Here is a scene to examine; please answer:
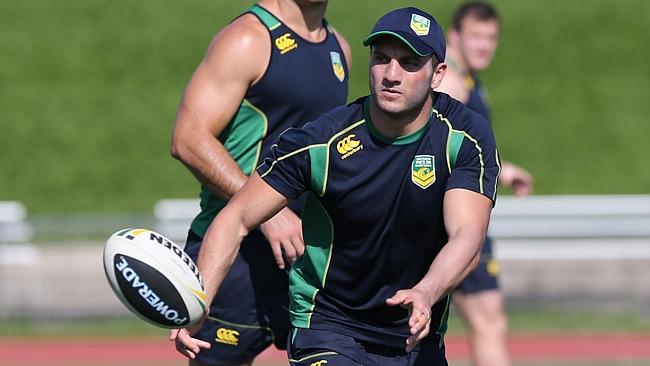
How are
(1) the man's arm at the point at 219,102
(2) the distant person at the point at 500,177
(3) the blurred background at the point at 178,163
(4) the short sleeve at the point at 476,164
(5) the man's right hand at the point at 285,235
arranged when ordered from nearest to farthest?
(4) the short sleeve at the point at 476,164
(5) the man's right hand at the point at 285,235
(1) the man's arm at the point at 219,102
(2) the distant person at the point at 500,177
(3) the blurred background at the point at 178,163

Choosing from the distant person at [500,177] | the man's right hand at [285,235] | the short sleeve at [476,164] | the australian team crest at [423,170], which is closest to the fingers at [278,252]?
the man's right hand at [285,235]

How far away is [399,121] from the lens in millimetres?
4965

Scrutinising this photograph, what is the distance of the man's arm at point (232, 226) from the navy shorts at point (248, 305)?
94 cm

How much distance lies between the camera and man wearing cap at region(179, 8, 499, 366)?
16.1ft

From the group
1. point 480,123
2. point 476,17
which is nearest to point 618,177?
point 476,17

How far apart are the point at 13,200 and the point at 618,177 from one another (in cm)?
984

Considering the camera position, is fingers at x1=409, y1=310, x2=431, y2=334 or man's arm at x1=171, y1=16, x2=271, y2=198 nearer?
fingers at x1=409, y1=310, x2=431, y2=334

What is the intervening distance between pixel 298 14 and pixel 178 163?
50.1ft

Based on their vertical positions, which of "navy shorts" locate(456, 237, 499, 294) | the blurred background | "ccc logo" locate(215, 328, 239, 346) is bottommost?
the blurred background

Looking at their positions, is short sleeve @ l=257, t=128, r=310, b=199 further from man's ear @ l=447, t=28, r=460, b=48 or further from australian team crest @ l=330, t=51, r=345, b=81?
man's ear @ l=447, t=28, r=460, b=48

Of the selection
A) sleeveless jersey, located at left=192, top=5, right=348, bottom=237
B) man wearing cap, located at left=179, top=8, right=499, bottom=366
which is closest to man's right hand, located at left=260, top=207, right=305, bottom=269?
man wearing cap, located at left=179, top=8, right=499, bottom=366

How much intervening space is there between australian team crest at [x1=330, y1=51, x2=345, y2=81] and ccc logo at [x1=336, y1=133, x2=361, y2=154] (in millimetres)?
1127

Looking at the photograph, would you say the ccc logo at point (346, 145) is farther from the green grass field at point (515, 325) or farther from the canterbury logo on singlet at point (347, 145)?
the green grass field at point (515, 325)

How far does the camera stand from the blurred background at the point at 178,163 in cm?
1312
